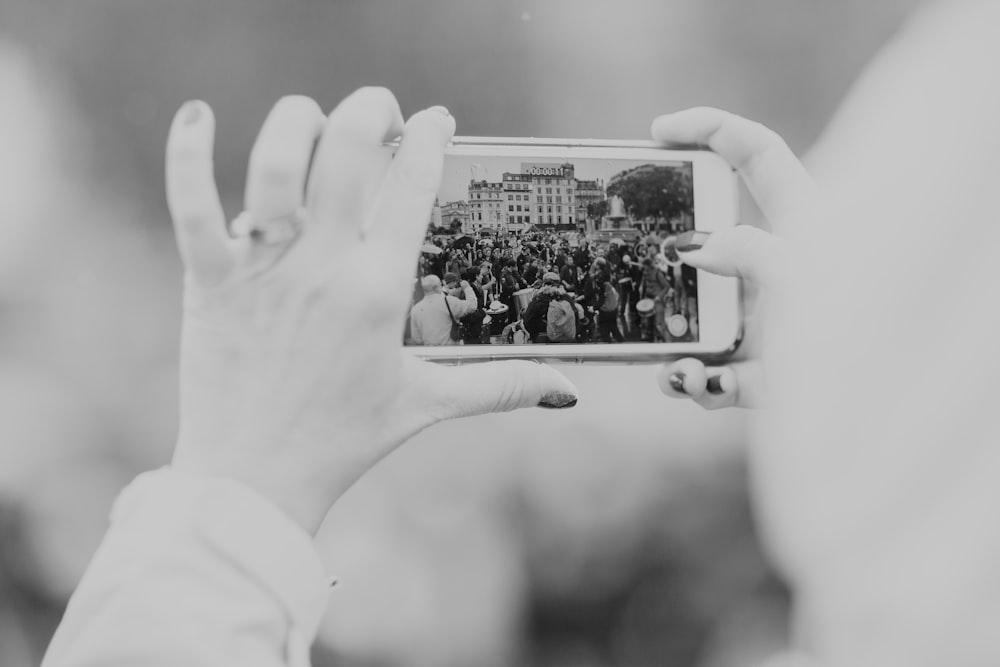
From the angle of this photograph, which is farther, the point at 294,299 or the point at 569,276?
the point at 569,276

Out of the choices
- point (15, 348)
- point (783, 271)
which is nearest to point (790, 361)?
point (783, 271)

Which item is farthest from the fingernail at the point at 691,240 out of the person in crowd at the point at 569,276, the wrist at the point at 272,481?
the wrist at the point at 272,481

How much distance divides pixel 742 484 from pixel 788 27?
2.38 ft

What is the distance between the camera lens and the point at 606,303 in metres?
0.64

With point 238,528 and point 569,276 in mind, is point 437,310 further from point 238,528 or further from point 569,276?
point 238,528

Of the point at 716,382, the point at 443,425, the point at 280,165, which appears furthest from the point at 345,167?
the point at 443,425

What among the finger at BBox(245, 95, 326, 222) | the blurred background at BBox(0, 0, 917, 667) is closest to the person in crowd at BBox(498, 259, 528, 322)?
the finger at BBox(245, 95, 326, 222)

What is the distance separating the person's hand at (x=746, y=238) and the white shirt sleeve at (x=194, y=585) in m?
0.40

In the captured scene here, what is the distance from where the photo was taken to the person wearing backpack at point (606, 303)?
0.64m

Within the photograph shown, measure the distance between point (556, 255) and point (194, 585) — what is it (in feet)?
1.31

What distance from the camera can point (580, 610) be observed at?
3.61 feet

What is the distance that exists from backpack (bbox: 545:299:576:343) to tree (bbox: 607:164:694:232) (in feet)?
0.35

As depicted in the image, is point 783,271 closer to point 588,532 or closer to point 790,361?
point 790,361

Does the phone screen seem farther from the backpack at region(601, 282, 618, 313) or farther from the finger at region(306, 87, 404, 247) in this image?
the finger at region(306, 87, 404, 247)
